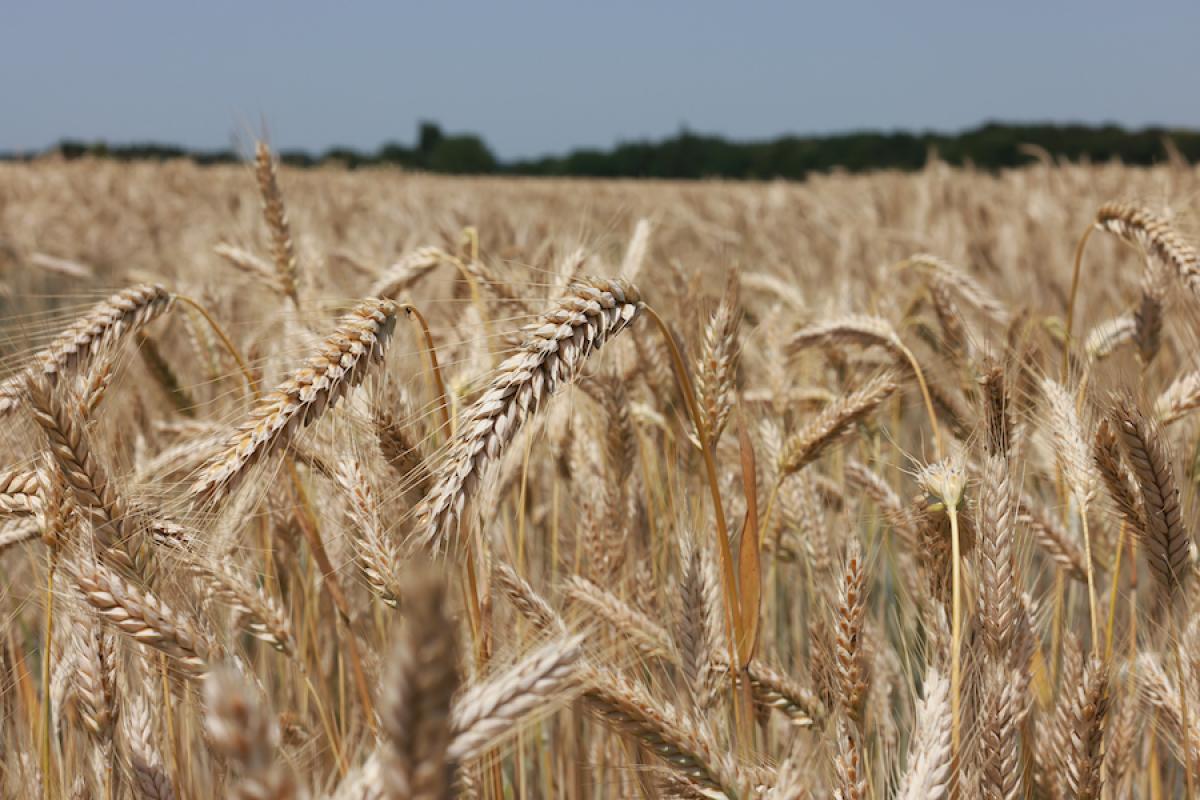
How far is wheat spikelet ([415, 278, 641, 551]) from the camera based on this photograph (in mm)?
917

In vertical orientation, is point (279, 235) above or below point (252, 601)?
above

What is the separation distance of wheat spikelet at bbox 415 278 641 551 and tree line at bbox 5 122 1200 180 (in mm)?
30076

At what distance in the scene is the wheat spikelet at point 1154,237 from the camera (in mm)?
1777

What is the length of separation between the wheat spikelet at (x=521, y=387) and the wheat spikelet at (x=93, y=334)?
0.67 metres

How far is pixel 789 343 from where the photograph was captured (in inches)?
89.0

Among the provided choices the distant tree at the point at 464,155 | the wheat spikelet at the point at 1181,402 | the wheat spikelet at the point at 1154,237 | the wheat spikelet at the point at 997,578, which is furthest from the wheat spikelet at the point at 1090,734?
the distant tree at the point at 464,155

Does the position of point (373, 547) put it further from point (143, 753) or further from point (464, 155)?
point (464, 155)

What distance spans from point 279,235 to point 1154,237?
1.86 meters

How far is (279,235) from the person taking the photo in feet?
6.97

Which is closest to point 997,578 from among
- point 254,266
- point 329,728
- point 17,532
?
point 329,728

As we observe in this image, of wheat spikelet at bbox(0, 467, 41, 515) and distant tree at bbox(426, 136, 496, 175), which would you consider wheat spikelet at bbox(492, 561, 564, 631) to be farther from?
distant tree at bbox(426, 136, 496, 175)

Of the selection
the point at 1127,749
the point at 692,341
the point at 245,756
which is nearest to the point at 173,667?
the point at 245,756

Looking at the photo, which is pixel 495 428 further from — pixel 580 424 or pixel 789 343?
pixel 789 343

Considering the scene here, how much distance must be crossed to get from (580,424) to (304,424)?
1194 mm
